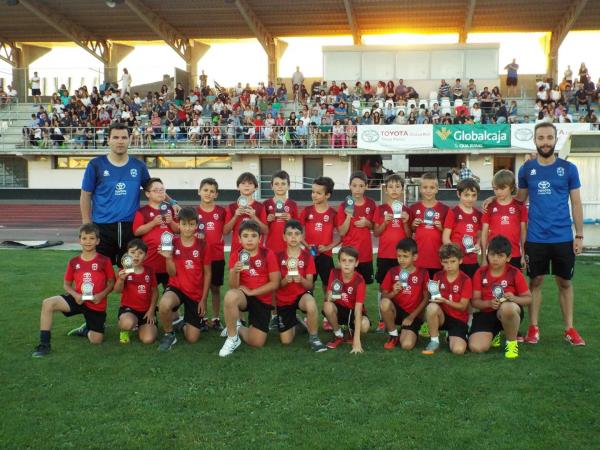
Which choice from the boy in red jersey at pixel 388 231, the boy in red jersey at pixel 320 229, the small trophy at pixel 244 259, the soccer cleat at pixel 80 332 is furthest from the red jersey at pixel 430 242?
the soccer cleat at pixel 80 332

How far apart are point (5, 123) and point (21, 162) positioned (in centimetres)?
248

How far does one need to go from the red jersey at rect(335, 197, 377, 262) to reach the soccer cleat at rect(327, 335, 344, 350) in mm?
1154

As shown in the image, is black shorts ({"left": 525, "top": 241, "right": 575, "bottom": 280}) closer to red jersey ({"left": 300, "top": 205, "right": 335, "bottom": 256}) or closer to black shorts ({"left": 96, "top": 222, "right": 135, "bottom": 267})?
red jersey ({"left": 300, "top": 205, "right": 335, "bottom": 256})

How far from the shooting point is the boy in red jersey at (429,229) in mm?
6582

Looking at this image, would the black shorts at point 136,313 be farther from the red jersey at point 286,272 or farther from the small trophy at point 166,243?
the red jersey at point 286,272

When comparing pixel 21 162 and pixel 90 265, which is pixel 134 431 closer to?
pixel 90 265

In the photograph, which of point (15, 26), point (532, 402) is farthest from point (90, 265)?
point (15, 26)

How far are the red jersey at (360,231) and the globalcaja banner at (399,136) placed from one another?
20.7 metres

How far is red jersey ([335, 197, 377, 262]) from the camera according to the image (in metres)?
6.98

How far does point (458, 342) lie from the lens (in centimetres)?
588

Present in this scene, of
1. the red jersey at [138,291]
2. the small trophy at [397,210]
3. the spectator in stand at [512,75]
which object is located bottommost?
the red jersey at [138,291]

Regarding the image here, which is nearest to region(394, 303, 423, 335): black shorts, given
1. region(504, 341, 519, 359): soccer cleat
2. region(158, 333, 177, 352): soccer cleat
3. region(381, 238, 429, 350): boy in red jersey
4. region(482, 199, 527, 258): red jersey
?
region(381, 238, 429, 350): boy in red jersey

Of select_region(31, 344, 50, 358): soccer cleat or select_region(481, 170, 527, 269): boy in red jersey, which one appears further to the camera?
select_region(481, 170, 527, 269): boy in red jersey

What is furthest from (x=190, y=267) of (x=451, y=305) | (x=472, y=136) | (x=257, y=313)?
(x=472, y=136)
